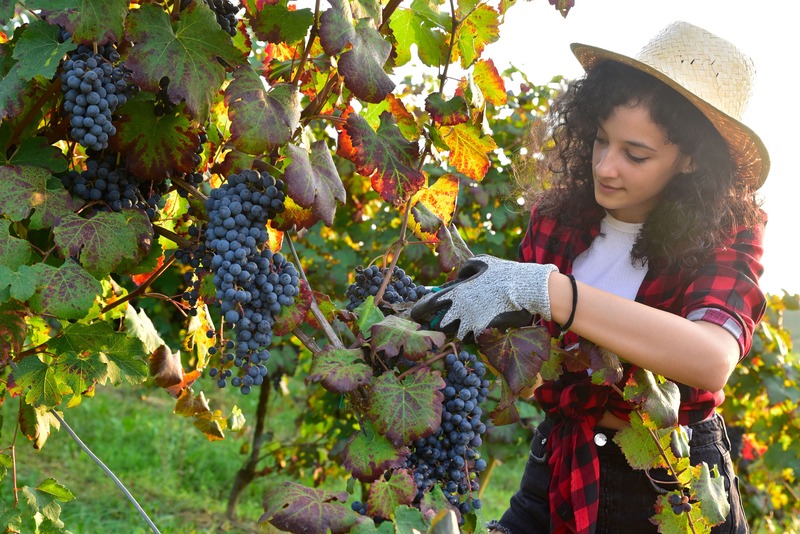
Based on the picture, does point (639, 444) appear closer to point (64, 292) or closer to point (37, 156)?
point (64, 292)

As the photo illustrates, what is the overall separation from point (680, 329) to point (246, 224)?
0.84 meters

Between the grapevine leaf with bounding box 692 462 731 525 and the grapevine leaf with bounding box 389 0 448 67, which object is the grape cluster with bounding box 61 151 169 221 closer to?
the grapevine leaf with bounding box 389 0 448 67

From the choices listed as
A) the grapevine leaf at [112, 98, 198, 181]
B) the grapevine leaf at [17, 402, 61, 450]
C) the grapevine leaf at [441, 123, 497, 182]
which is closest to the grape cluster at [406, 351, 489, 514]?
the grapevine leaf at [441, 123, 497, 182]

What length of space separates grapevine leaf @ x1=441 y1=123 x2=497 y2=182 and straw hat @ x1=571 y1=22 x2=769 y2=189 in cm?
49

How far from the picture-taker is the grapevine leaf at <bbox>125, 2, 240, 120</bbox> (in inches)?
49.1

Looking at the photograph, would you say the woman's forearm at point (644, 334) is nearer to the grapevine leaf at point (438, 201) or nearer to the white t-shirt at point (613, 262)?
the grapevine leaf at point (438, 201)

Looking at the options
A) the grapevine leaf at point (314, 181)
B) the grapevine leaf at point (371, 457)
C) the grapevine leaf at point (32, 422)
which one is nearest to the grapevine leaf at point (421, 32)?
the grapevine leaf at point (314, 181)

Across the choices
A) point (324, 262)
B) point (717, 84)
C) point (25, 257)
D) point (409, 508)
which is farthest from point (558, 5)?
point (324, 262)

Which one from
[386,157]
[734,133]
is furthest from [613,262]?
[386,157]

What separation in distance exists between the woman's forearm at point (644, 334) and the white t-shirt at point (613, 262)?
1.67 ft

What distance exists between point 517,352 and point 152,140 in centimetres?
71

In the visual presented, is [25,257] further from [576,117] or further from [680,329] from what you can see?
[576,117]

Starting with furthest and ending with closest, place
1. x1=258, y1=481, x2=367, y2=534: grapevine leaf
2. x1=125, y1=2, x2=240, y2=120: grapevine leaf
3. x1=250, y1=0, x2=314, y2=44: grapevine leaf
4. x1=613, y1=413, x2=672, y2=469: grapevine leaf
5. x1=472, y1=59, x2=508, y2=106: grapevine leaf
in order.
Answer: x1=613, y1=413, x2=672, y2=469: grapevine leaf → x1=472, y1=59, x2=508, y2=106: grapevine leaf → x1=250, y1=0, x2=314, y2=44: grapevine leaf → x1=125, y1=2, x2=240, y2=120: grapevine leaf → x1=258, y1=481, x2=367, y2=534: grapevine leaf

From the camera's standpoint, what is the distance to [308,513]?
115 cm
